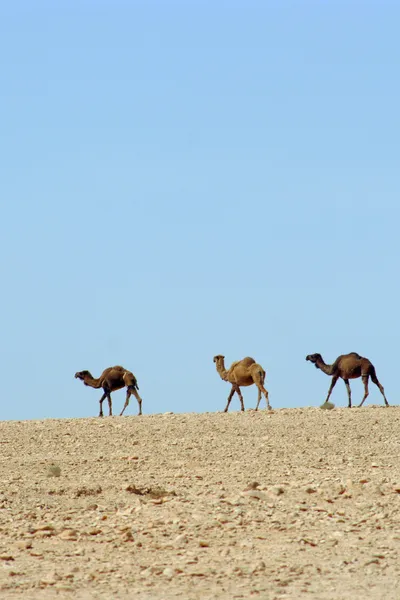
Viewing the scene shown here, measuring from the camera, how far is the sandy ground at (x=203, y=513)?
1066cm

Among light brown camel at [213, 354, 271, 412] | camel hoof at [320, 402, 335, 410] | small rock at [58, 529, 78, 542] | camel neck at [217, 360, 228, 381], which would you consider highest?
camel neck at [217, 360, 228, 381]

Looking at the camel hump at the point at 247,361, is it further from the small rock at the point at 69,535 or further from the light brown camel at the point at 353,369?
the small rock at the point at 69,535

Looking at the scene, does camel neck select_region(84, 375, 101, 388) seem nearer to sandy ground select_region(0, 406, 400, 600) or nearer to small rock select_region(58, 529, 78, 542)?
sandy ground select_region(0, 406, 400, 600)

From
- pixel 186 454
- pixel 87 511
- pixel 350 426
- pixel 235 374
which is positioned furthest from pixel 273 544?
pixel 235 374

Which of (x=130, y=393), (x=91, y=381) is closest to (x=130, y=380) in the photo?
(x=130, y=393)

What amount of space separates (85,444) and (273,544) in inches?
349

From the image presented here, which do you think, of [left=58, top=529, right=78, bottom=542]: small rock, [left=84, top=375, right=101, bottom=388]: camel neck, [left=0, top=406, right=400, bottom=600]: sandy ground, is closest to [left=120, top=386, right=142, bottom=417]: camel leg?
[left=84, top=375, right=101, bottom=388]: camel neck

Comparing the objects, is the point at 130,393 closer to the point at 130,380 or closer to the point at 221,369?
the point at 130,380

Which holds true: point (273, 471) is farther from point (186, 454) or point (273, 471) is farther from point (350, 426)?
point (350, 426)

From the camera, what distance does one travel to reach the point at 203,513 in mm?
13188

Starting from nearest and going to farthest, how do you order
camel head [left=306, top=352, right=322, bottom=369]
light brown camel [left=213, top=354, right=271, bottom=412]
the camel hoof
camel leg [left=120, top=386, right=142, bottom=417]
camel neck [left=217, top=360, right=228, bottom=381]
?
the camel hoof
light brown camel [left=213, top=354, right=271, bottom=412]
camel leg [left=120, top=386, right=142, bottom=417]
camel neck [left=217, top=360, right=228, bottom=381]
camel head [left=306, top=352, right=322, bottom=369]

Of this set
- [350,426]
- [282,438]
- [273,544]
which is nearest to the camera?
[273,544]

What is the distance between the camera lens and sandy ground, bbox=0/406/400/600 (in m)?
10.7

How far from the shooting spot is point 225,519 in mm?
12836
